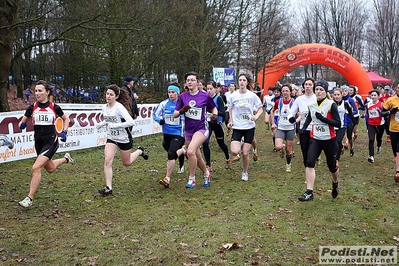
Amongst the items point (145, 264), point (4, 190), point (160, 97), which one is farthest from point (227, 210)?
point (160, 97)

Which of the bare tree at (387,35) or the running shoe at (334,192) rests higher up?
the bare tree at (387,35)

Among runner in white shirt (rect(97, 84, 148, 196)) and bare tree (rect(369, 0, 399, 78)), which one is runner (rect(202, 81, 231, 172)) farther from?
bare tree (rect(369, 0, 399, 78))

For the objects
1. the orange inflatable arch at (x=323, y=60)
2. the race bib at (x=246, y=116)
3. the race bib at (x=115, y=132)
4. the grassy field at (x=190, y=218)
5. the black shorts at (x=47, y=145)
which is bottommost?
the grassy field at (x=190, y=218)

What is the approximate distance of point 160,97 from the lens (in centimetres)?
2272

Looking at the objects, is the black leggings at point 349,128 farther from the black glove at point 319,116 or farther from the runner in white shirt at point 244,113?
the black glove at point 319,116

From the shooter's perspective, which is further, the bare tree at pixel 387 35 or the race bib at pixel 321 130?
the bare tree at pixel 387 35

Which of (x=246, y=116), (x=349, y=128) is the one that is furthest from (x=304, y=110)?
(x=349, y=128)

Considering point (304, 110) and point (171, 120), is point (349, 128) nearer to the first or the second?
point (304, 110)

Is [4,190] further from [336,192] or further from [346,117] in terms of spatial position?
[346,117]

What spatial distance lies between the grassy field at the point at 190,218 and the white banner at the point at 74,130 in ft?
2.52

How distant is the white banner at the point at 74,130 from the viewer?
10406 mm

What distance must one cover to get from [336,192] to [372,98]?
5373 millimetres

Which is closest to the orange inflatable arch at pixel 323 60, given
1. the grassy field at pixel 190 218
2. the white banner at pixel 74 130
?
the white banner at pixel 74 130

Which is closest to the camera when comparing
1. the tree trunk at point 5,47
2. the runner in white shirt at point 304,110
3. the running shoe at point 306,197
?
the running shoe at point 306,197
